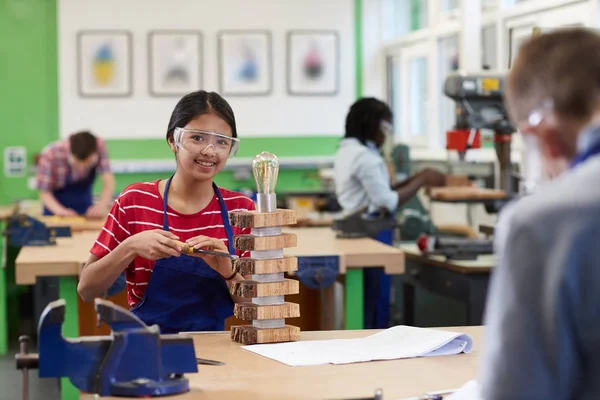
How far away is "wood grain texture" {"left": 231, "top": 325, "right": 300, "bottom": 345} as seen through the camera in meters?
2.35

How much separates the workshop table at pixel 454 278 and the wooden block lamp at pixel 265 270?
2.42 metres

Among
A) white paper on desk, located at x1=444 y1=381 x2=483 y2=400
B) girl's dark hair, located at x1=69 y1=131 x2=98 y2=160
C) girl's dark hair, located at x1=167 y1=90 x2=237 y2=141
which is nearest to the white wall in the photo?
girl's dark hair, located at x1=69 y1=131 x2=98 y2=160

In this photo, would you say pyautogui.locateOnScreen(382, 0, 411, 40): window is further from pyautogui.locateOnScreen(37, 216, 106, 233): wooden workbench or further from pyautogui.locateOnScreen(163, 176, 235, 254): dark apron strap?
pyautogui.locateOnScreen(163, 176, 235, 254): dark apron strap

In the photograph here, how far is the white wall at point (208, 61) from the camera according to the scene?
377 inches

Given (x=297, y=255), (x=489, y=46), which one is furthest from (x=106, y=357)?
(x=489, y=46)

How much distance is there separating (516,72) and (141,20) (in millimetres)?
8741

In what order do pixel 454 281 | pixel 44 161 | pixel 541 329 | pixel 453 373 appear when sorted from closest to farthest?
pixel 541 329
pixel 453 373
pixel 454 281
pixel 44 161

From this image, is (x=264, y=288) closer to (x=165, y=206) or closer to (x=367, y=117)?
(x=165, y=206)

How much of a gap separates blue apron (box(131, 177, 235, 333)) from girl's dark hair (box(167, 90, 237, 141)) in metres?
0.38

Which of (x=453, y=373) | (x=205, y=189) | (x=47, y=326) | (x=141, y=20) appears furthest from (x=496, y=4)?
(x=47, y=326)

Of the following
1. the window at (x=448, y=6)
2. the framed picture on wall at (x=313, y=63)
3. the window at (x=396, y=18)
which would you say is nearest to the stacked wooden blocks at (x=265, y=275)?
the window at (x=448, y=6)

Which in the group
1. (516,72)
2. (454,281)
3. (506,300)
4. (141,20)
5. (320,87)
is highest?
(141,20)

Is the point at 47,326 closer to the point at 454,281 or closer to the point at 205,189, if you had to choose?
the point at 205,189

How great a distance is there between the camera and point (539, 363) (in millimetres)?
1137
